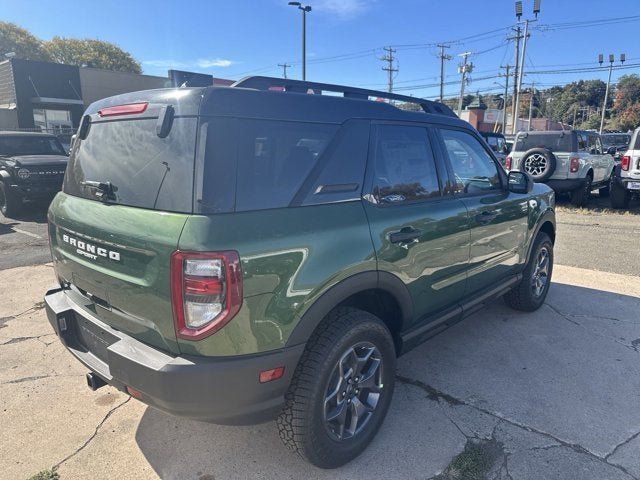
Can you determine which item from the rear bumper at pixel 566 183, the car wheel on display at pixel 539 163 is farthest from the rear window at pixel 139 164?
the rear bumper at pixel 566 183

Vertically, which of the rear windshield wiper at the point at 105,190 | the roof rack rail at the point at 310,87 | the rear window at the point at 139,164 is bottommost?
the rear windshield wiper at the point at 105,190

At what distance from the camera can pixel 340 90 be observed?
8.93 feet

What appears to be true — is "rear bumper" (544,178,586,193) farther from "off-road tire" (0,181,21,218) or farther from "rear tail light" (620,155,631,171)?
"off-road tire" (0,181,21,218)

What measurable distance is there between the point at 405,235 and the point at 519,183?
1880mm

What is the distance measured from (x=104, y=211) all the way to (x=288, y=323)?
107 cm

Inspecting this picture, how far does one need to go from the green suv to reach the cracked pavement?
344mm

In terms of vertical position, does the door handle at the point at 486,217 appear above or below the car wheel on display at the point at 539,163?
below

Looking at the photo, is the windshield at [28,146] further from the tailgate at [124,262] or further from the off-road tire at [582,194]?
the off-road tire at [582,194]

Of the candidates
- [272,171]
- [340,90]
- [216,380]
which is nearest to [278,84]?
[340,90]

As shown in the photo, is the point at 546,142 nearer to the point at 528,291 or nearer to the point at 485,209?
the point at 528,291

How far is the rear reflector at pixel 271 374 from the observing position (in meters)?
1.96

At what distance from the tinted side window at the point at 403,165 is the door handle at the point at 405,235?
0.18 metres

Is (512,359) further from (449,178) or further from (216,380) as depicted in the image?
(216,380)

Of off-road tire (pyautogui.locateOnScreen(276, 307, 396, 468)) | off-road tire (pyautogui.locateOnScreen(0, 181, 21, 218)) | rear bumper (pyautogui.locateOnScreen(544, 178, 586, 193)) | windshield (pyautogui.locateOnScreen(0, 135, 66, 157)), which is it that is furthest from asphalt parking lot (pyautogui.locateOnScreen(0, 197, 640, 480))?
rear bumper (pyautogui.locateOnScreen(544, 178, 586, 193))
